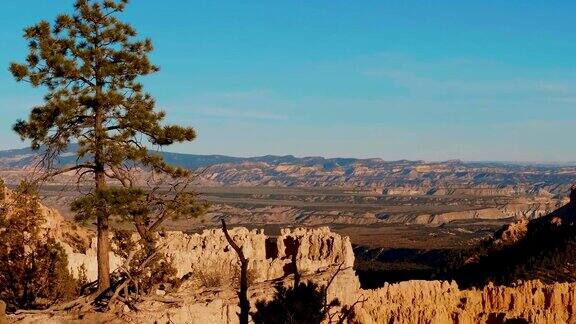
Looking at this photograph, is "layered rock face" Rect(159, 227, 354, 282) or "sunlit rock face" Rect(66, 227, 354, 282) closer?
"sunlit rock face" Rect(66, 227, 354, 282)

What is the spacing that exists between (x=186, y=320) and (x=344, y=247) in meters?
56.3

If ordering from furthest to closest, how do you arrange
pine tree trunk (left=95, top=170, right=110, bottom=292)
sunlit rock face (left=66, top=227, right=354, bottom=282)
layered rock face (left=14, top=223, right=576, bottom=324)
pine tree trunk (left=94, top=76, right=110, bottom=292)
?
layered rock face (left=14, top=223, right=576, bottom=324) < sunlit rock face (left=66, top=227, right=354, bottom=282) < pine tree trunk (left=95, top=170, right=110, bottom=292) < pine tree trunk (left=94, top=76, right=110, bottom=292)

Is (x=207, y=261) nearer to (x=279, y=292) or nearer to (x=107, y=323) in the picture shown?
(x=279, y=292)

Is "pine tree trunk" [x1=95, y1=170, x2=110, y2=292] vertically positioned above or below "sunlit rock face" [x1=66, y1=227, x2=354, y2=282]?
above

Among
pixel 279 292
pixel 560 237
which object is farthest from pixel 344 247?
pixel 279 292

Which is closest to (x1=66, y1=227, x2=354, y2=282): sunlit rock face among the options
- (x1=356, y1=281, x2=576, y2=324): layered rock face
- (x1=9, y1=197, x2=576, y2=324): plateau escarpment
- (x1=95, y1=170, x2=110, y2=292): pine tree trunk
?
(x1=9, y1=197, x2=576, y2=324): plateau escarpment

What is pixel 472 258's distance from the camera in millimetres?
111812

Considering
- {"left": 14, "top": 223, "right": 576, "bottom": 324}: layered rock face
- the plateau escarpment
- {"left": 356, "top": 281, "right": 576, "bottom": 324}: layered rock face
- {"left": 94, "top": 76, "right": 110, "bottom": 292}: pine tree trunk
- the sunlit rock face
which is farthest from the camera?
{"left": 356, "top": 281, "right": 576, "bottom": 324}: layered rock face

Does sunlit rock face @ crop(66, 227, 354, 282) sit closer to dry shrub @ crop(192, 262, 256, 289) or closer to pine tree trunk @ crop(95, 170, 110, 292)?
dry shrub @ crop(192, 262, 256, 289)

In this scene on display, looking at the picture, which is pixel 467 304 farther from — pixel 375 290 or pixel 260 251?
pixel 260 251

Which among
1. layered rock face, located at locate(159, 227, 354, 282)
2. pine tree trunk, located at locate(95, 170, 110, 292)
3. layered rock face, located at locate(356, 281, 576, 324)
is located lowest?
layered rock face, located at locate(356, 281, 576, 324)

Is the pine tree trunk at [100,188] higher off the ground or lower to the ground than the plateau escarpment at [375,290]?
higher

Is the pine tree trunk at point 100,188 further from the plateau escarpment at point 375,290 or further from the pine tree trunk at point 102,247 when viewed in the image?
the plateau escarpment at point 375,290

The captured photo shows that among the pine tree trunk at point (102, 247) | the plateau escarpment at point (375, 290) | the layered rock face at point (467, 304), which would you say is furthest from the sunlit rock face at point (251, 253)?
the pine tree trunk at point (102, 247)
